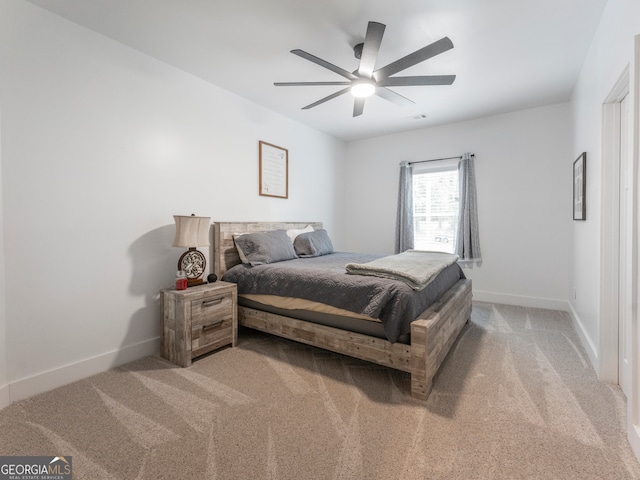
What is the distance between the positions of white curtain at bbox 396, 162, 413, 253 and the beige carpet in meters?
2.37

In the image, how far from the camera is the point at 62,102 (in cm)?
204

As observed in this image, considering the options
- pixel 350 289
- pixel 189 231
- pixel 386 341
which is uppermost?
pixel 189 231

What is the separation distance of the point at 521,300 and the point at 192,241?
418cm

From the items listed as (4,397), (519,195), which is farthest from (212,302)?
(519,195)

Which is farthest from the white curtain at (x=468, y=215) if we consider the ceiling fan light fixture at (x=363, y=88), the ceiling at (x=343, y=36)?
the ceiling fan light fixture at (x=363, y=88)

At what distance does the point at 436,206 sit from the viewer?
4.48 m

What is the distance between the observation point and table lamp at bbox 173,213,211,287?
2.44 metres

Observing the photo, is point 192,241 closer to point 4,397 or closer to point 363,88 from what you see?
point 4,397

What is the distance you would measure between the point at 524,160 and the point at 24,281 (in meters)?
5.25

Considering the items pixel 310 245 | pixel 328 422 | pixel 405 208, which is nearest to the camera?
pixel 328 422

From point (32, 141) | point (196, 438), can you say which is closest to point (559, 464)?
point (196, 438)

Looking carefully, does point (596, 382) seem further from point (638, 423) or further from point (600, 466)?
point (600, 466)

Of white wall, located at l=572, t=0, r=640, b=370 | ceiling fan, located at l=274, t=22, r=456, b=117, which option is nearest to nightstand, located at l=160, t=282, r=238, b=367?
ceiling fan, located at l=274, t=22, r=456, b=117

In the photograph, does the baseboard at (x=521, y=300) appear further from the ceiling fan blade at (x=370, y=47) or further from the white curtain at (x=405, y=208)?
the ceiling fan blade at (x=370, y=47)
